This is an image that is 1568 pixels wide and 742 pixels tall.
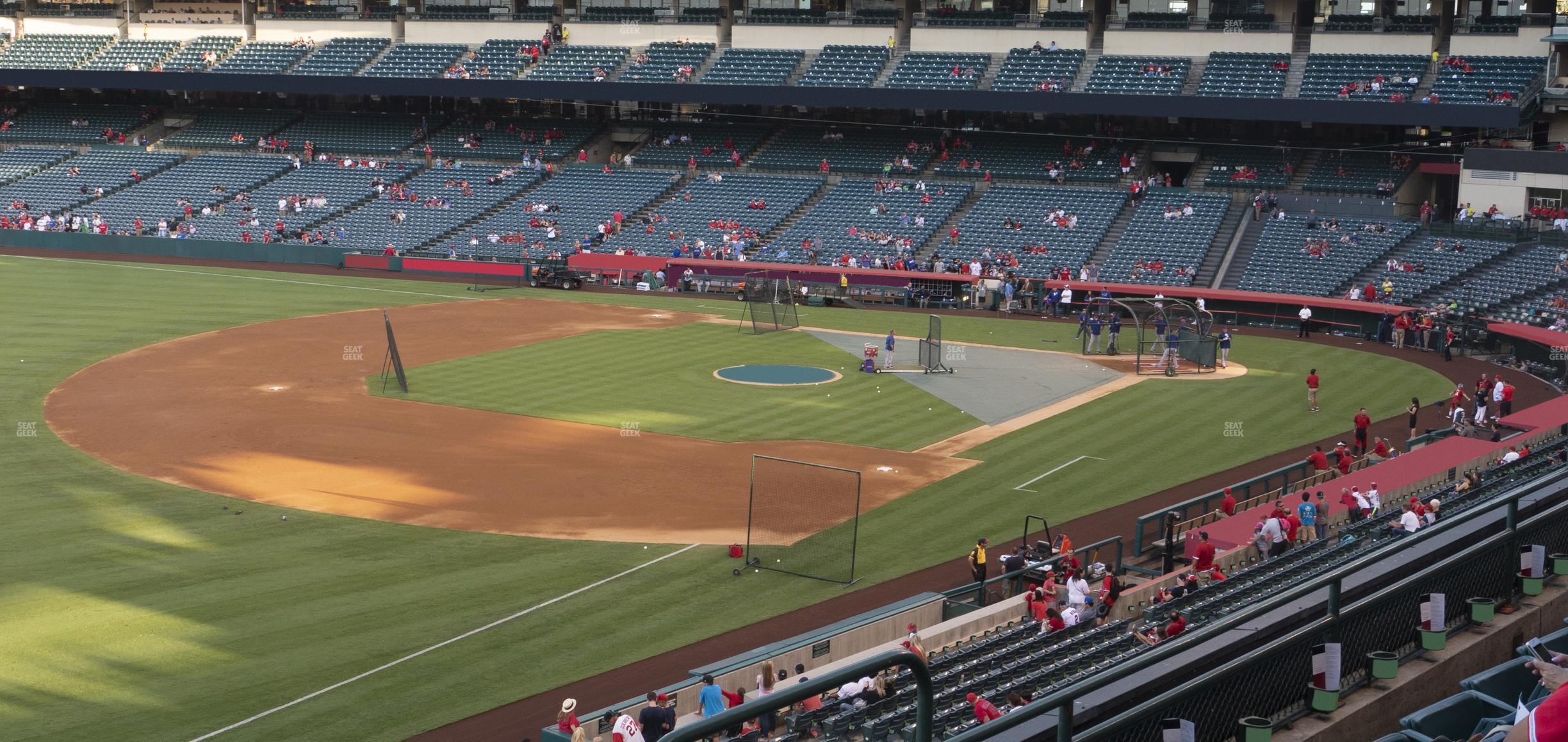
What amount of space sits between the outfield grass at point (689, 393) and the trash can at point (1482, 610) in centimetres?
2249

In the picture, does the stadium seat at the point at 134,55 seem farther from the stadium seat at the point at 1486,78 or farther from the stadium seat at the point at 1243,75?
the stadium seat at the point at 1486,78

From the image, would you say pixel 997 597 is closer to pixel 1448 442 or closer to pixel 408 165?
pixel 1448 442

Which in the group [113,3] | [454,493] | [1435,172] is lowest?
[454,493]

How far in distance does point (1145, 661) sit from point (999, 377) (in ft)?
116

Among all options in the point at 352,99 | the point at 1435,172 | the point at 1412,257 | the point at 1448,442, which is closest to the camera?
the point at 1448,442

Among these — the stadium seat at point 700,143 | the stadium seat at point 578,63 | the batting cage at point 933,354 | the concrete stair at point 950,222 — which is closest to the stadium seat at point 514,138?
the stadium seat at point 578,63

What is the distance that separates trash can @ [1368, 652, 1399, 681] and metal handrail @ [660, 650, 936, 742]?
5455 millimetres

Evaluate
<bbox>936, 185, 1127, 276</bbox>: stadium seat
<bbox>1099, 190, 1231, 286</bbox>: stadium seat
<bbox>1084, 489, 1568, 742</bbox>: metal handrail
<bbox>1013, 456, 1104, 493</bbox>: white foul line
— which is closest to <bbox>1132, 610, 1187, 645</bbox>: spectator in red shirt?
<bbox>1084, 489, 1568, 742</bbox>: metal handrail

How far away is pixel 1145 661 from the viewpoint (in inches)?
325

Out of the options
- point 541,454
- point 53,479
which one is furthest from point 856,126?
point 53,479

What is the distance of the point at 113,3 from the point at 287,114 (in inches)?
707

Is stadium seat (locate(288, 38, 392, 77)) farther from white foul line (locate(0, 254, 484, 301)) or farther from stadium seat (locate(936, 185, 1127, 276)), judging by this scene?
stadium seat (locate(936, 185, 1127, 276))

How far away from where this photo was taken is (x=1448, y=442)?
A: 28.9 meters

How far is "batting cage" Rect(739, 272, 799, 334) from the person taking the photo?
52.8m
